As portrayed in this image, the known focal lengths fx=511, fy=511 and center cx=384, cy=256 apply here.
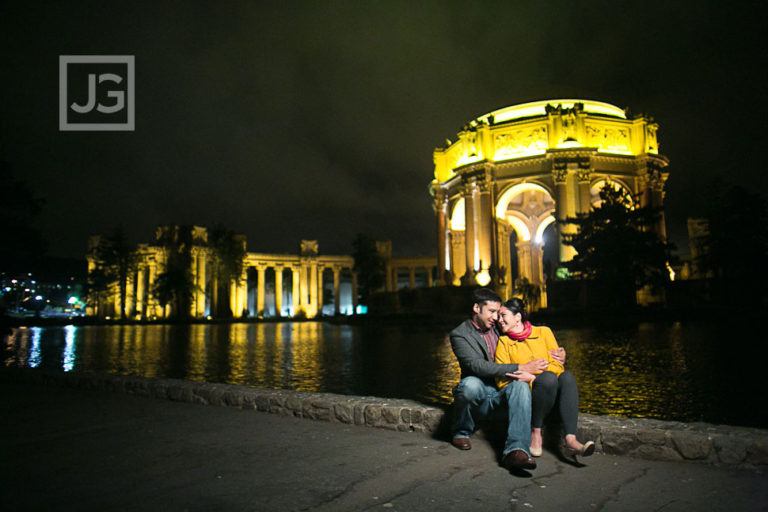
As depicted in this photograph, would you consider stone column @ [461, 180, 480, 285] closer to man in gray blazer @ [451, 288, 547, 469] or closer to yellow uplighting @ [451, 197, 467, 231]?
yellow uplighting @ [451, 197, 467, 231]

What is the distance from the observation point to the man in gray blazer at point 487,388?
3.74 metres

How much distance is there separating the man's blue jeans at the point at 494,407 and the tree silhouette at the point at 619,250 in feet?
78.0

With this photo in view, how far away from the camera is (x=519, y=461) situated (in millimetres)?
3568

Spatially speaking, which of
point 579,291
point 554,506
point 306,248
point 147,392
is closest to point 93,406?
point 147,392

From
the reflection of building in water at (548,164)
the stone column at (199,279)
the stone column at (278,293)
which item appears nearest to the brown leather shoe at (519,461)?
the reflection of building in water at (548,164)

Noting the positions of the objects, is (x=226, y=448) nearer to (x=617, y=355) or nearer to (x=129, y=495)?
(x=129, y=495)

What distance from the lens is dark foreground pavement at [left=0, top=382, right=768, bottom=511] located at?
3107mm

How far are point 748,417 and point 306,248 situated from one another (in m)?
76.1

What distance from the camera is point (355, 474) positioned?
363 cm

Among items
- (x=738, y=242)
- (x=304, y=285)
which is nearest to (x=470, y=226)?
(x=738, y=242)

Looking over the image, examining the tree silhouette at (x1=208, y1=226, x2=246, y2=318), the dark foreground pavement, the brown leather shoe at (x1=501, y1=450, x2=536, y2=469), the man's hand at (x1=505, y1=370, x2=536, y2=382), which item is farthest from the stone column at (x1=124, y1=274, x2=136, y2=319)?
the brown leather shoe at (x1=501, y1=450, x2=536, y2=469)

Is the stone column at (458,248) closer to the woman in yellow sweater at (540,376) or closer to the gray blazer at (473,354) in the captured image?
the gray blazer at (473,354)

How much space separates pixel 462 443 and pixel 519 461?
2.30 ft

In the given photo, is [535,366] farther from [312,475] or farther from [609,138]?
[609,138]
